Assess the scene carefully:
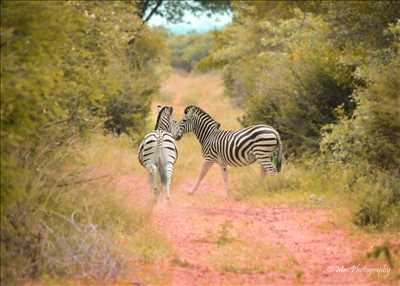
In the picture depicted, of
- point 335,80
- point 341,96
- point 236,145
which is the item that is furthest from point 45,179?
point 341,96

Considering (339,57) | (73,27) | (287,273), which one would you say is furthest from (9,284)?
(339,57)

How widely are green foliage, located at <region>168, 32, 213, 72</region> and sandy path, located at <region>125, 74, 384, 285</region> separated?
162 ft

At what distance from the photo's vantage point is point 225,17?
34281mm

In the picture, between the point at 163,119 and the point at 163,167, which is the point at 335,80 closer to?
the point at 163,119

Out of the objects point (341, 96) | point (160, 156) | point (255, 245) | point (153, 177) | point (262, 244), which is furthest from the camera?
point (341, 96)

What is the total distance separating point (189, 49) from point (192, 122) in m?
49.0

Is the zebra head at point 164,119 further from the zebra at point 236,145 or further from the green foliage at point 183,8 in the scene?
the green foliage at point 183,8

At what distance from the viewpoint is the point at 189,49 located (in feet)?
220

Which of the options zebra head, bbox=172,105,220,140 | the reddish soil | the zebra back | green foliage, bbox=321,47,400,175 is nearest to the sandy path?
the reddish soil

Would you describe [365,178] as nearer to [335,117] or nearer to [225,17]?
[335,117]

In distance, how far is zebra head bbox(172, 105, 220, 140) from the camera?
1823 cm

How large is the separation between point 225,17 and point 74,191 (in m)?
25.7

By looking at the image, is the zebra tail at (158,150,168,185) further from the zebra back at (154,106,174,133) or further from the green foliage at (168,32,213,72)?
the green foliage at (168,32,213,72)

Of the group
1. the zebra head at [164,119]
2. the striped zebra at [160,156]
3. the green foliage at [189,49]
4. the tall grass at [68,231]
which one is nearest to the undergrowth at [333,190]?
the striped zebra at [160,156]
